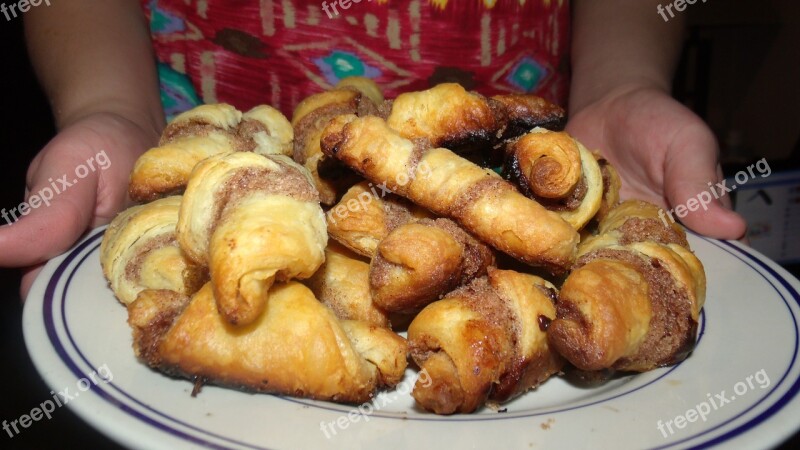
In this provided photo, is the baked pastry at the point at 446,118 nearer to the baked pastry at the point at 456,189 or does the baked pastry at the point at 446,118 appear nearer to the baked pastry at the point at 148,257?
the baked pastry at the point at 456,189

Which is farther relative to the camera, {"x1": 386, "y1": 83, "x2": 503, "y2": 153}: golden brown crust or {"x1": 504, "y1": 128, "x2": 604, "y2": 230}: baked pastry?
{"x1": 386, "y1": 83, "x2": 503, "y2": 153}: golden brown crust

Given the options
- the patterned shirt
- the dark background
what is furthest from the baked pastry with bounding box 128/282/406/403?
the dark background

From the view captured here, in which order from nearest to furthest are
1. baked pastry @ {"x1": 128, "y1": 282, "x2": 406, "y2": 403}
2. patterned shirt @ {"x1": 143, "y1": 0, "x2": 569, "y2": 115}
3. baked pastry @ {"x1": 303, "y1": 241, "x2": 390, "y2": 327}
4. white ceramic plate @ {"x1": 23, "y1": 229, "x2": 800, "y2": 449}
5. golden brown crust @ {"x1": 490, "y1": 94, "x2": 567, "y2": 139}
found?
white ceramic plate @ {"x1": 23, "y1": 229, "x2": 800, "y2": 449}, baked pastry @ {"x1": 128, "y1": 282, "x2": 406, "y2": 403}, baked pastry @ {"x1": 303, "y1": 241, "x2": 390, "y2": 327}, golden brown crust @ {"x1": 490, "y1": 94, "x2": 567, "y2": 139}, patterned shirt @ {"x1": 143, "y1": 0, "x2": 569, "y2": 115}

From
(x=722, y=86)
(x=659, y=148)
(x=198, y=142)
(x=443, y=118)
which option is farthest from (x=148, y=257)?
(x=722, y=86)

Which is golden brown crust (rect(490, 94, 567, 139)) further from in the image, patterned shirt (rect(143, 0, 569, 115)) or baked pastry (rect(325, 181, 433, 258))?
patterned shirt (rect(143, 0, 569, 115))

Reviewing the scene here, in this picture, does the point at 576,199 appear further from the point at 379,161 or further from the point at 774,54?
the point at 774,54

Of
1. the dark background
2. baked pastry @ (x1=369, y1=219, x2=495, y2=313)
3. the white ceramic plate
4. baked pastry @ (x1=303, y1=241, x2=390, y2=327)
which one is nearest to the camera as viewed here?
the white ceramic plate

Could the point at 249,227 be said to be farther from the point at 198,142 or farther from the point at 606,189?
the point at 606,189
